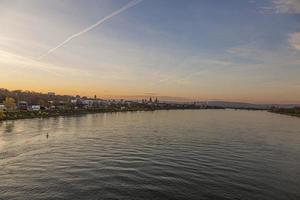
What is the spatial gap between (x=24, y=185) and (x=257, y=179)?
25613mm

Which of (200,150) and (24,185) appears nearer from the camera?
(24,185)

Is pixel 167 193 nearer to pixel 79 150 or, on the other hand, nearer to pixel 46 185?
pixel 46 185

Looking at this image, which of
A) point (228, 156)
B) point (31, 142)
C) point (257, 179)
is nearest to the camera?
point (257, 179)

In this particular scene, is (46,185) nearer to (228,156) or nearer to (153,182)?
(153,182)

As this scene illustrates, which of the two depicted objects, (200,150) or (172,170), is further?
(200,150)

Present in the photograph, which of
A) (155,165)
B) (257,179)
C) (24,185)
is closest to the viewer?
(24,185)

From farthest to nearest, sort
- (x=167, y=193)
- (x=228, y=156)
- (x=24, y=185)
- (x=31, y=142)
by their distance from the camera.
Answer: (x=31, y=142) < (x=228, y=156) < (x=24, y=185) < (x=167, y=193)

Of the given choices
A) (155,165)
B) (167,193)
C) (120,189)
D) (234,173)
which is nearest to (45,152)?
(155,165)

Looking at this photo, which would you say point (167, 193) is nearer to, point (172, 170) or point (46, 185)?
point (172, 170)

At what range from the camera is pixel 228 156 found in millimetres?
41594

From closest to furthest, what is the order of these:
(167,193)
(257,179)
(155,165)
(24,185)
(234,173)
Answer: (167,193)
(24,185)
(257,179)
(234,173)
(155,165)

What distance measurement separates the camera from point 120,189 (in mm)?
25938

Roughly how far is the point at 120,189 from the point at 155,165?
10200mm

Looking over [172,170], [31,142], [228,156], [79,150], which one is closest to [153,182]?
[172,170]
